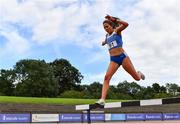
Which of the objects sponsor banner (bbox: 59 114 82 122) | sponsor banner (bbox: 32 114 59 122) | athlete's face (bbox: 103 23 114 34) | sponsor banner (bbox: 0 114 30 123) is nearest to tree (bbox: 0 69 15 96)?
sponsor banner (bbox: 59 114 82 122)

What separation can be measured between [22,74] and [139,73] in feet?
271

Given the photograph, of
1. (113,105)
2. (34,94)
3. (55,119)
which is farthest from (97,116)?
(34,94)

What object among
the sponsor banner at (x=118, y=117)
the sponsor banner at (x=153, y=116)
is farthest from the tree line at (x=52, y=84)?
the sponsor banner at (x=118, y=117)

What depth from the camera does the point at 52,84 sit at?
3467 inches

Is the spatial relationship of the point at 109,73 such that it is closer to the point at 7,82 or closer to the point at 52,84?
the point at 52,84

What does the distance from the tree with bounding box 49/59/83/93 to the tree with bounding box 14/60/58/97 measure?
6788mm

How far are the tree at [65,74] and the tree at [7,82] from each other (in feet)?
34.7

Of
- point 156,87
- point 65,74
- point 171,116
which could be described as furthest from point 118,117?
point 65,74

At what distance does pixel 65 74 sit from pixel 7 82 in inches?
543

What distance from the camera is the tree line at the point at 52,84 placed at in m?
85.1

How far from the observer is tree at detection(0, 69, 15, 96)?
88.6 metres

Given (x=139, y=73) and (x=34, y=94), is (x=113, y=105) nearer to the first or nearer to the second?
(x=139, y=73)

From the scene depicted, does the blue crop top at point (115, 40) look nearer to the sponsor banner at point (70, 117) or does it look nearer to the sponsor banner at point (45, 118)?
the sponsor banner at point (45, 118)

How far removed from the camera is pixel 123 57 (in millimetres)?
9594
